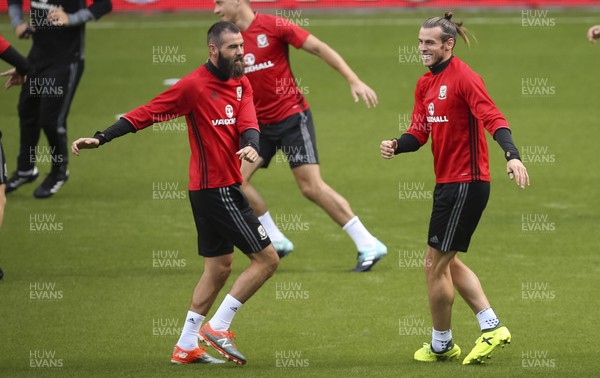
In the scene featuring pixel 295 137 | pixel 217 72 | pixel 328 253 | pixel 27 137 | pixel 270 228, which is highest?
pixel 217 72

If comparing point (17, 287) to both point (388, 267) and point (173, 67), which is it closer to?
point (388, 267)

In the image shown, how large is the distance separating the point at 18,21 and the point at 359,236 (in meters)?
5.31

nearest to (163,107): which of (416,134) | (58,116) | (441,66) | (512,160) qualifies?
(416,134)

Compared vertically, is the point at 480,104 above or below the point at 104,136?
above

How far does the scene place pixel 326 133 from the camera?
16.8 meters

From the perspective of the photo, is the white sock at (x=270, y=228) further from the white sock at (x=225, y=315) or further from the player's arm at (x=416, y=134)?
the player's arm at (x=416, y=134)

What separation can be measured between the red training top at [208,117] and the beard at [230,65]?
0.17ft

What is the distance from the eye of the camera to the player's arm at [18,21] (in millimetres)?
13055

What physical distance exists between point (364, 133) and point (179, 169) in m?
3.08

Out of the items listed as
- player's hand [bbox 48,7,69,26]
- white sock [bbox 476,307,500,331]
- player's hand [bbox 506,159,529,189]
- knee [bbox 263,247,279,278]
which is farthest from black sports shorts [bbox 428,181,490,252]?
player's hand [bbox 48,7,69,26]

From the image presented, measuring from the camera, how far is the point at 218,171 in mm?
7992

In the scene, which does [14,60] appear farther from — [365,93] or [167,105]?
[365,93]

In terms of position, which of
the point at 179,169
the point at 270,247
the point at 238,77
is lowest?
the point at 179,169

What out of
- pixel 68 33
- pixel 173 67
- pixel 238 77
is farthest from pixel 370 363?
pixel 173 67
